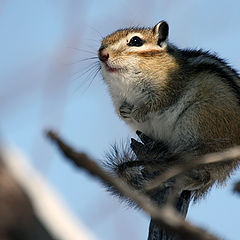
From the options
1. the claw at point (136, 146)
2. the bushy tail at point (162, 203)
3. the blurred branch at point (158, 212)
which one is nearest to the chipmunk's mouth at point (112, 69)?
the claw at point (136, 146)

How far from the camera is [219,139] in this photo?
3.77m

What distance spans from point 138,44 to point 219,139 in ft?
4.27

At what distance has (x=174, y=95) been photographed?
4.19 metres

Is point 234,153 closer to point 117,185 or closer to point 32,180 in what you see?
point 117,185

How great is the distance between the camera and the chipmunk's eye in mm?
4582

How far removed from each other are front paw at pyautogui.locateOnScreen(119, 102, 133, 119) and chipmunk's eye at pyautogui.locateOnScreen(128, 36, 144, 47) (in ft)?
1.88

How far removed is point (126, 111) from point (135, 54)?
0.53 metres

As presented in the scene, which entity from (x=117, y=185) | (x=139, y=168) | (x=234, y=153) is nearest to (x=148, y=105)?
(x=139, y=168)

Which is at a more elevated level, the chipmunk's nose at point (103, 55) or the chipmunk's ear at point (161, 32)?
the chipmunk's ear at point (161, 32)

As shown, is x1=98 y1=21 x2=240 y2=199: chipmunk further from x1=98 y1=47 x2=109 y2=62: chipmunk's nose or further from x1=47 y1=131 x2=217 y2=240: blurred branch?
x1=47 y1=131 x2=217 y2=240: blurred branch

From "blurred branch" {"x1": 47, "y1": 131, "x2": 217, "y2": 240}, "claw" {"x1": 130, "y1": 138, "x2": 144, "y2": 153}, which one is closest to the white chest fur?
"claw" {"x1": 130, "y1": 138, "x2": 144, "y2": 153}

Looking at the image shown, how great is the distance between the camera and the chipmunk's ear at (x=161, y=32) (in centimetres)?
475

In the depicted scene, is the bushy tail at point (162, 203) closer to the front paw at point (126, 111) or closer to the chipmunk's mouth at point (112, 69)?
the front paw at point (126, 111)

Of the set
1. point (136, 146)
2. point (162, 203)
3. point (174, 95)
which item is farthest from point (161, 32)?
point (162, 203)
